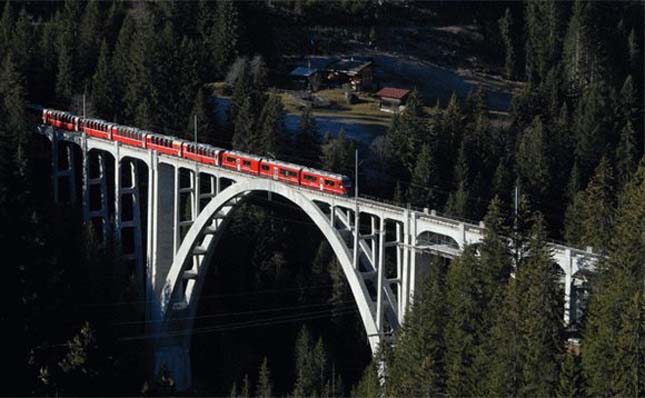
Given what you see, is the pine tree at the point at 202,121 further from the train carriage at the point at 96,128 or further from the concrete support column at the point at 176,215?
the concrete support column at the point at 176,215

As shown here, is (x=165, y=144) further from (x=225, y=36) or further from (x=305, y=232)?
(x=225, y=36)

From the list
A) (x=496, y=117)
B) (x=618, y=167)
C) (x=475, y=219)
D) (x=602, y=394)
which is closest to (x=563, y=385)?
(x=602, y=394)

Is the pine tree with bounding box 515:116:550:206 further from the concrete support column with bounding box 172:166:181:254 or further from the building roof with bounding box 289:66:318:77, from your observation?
the building roof with bounding box 289:66:318:77

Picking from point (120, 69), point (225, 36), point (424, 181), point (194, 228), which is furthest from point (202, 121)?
point (225, 36)

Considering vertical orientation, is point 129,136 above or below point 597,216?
above

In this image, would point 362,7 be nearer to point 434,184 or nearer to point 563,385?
point 434,184

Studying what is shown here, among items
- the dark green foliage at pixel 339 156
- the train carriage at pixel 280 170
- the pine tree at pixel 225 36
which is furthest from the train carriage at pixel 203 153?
the pine tree at pixel 225 36
